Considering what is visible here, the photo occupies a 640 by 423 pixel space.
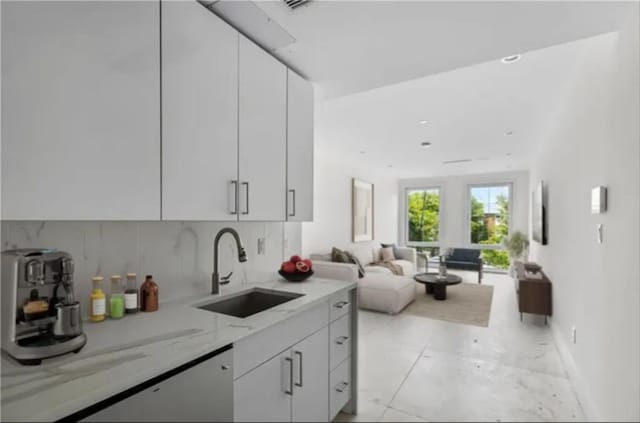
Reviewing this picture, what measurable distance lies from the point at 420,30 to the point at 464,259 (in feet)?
22.3

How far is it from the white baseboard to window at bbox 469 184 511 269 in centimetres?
503

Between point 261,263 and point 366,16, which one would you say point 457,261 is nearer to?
point 261,263

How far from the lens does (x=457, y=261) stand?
290 inches

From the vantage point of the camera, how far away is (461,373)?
2.67m

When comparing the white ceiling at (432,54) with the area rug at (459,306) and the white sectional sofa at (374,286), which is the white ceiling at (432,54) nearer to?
the white sectional sofa at (374,286)

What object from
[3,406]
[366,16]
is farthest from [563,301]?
[3,406]

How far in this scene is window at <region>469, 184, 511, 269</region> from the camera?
25.7 ft

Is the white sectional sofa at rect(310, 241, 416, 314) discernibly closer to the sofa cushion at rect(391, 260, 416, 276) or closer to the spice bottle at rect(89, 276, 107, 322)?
the sofa cushion at rect(391, 260, 416, 276)

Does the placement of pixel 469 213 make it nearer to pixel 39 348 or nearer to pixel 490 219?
pixel 490 219

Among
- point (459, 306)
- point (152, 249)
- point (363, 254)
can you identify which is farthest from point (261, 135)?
point (363, 254)

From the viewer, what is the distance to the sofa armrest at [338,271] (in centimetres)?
427

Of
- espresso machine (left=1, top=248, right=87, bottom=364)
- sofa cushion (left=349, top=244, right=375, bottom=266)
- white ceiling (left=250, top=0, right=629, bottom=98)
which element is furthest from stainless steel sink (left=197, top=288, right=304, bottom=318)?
sofa cushion (left=349, top=244, right=375, bottom=266)

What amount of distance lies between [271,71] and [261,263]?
1.31 m

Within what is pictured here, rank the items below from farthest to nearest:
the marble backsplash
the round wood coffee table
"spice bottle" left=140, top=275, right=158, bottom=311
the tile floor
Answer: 1. the round wood coffee table
2. the tile floor
3. "spice bottle" left=140, top=275, right=158, bottom=311
4. the marble backsplash
